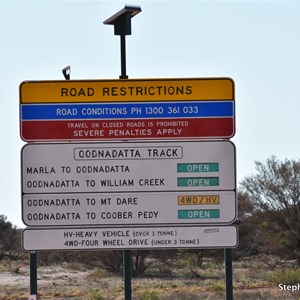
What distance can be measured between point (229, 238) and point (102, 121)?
2.58m

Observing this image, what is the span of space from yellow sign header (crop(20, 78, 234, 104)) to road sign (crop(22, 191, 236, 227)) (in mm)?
1459

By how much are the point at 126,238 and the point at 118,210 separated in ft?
1.42

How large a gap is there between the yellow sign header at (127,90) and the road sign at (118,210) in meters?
1.46

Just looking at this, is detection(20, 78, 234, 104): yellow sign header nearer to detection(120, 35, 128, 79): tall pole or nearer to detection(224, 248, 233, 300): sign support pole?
detection(120, 35, 128, 79): tall pole

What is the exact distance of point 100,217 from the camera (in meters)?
15.1

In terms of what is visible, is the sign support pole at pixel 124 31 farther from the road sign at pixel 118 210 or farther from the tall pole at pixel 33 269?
the tall pole at pixel 33 269

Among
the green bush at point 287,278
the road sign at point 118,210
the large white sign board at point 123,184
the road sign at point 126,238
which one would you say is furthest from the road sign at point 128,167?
the green bush at point 287,278

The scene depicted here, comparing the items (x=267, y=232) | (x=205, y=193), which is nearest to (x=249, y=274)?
(x=267, y=232)

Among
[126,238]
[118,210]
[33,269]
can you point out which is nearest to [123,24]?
[118,210]

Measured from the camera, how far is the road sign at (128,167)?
15.1 meters

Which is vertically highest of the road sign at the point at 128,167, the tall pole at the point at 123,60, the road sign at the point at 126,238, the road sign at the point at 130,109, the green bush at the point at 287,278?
Answer: the tall pole at the point at 123,60

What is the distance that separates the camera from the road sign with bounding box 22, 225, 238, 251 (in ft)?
49.3

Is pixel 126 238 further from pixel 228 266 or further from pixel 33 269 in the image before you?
pixel 228 266

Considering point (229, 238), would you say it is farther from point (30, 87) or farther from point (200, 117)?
point (30, 87)
